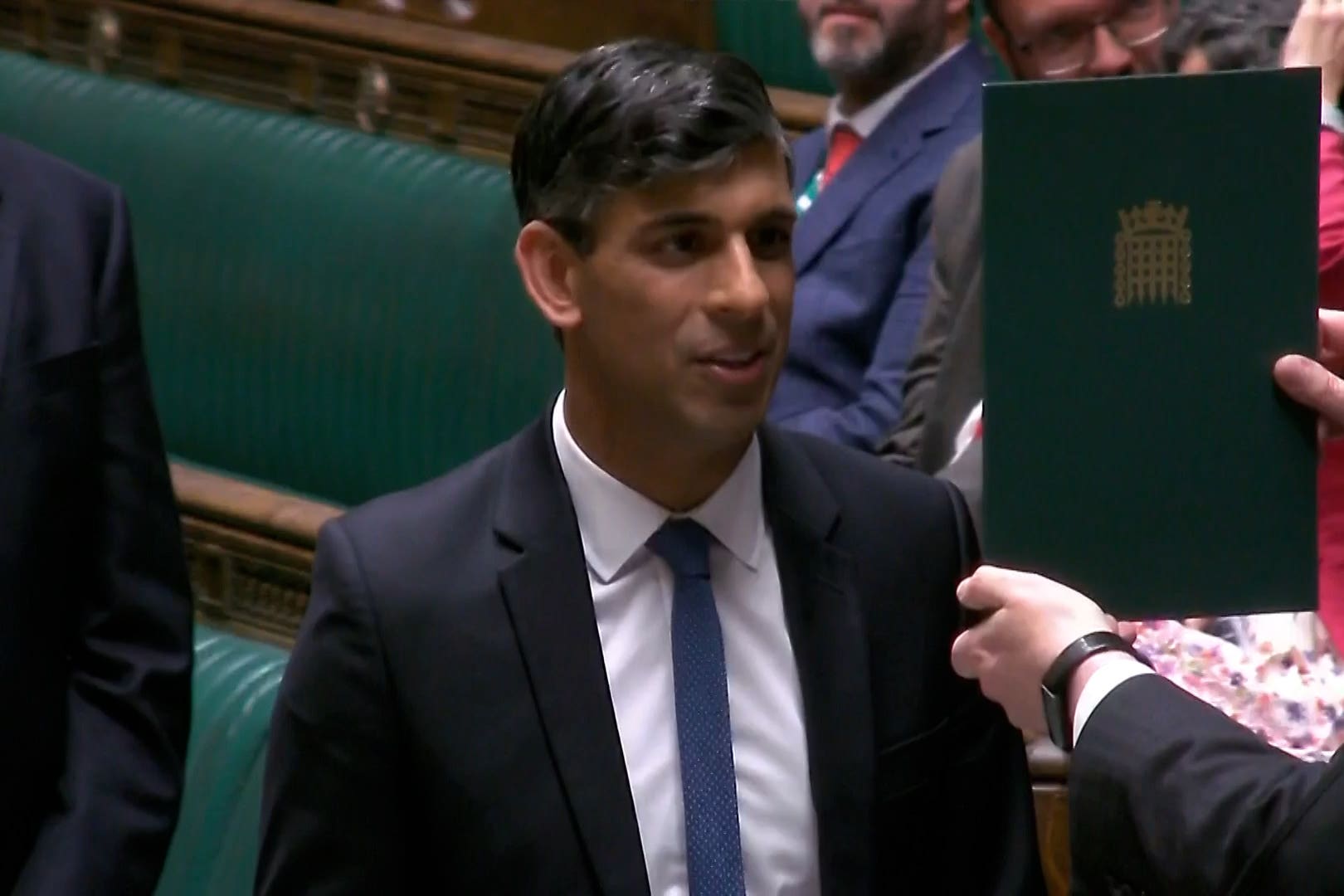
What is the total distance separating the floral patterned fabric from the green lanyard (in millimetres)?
901

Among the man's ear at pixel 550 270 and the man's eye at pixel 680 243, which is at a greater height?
the man's eye at pixel 680 243

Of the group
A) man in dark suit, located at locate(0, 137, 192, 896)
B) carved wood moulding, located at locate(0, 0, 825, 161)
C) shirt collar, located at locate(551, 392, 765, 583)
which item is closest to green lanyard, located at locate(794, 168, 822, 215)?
carved wood moulding, located at locate(0, 0, 825, 161)

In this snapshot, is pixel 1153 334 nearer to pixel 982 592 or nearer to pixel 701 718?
pixel 982 592

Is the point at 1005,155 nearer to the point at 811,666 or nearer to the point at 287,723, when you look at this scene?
the point at 811,666

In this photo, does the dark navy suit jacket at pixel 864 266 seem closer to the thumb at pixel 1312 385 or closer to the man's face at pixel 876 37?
the man's face at pixel 876 37

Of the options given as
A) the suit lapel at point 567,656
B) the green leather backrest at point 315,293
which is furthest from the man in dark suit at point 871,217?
the suit lapel at point 567,656

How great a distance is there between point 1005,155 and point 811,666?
238 mm

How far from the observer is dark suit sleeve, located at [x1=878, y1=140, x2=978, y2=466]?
1.92 m

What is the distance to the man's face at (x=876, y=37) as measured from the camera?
2234 mm

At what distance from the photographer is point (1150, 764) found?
1021mm

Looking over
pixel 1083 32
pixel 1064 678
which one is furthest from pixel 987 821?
pixel 1083 32

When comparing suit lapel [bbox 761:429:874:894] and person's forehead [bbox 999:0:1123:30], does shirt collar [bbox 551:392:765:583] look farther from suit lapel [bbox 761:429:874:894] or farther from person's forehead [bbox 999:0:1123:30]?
person's forehead [bbox 999:0:1123:30]

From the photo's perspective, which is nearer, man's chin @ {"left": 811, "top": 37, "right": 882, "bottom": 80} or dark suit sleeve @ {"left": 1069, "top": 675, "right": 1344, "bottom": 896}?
dark suit sleeve @ {"left": 1069, "top": 675, "right": 1344, "bottom": 896}

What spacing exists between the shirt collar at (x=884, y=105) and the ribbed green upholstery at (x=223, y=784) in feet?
2.86
